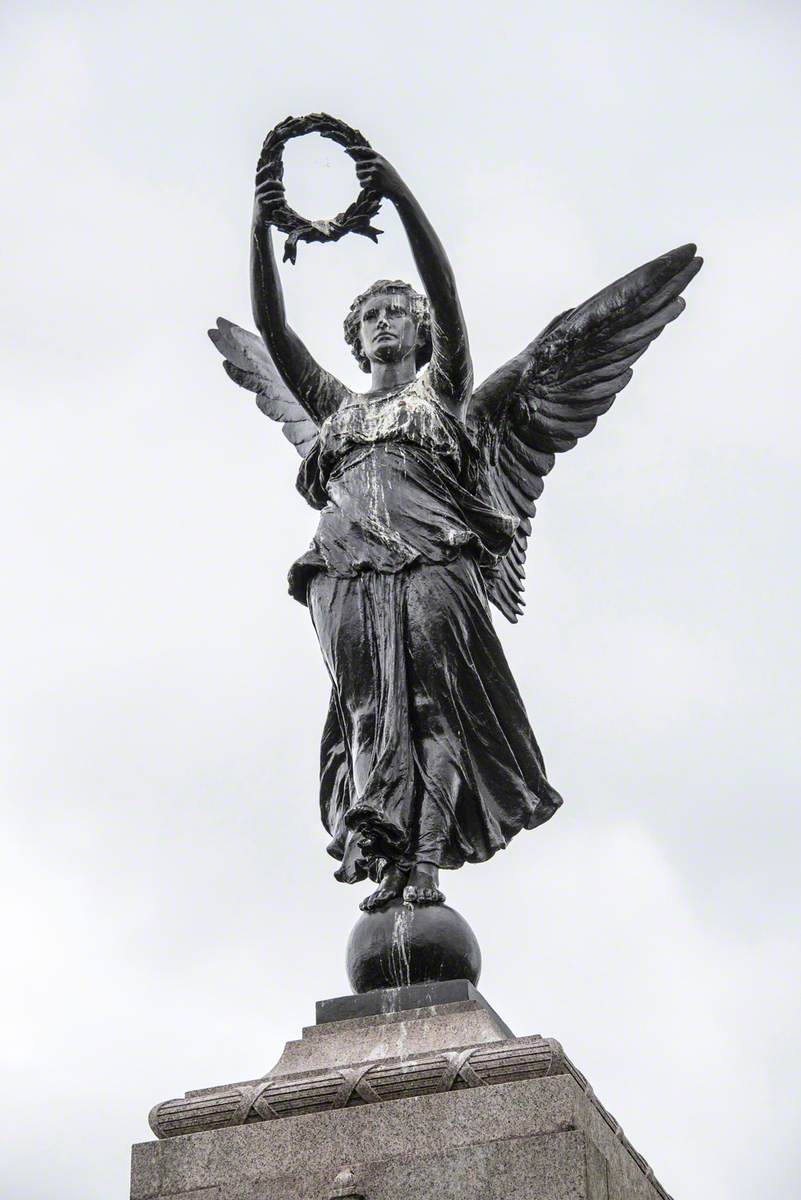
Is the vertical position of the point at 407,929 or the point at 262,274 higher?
the point at 262,274

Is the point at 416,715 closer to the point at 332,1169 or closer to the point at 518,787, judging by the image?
the point at 518,787

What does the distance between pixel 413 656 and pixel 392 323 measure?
190 centimetres

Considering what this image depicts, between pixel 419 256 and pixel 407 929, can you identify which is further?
pixel 419 256

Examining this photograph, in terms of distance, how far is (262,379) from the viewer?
12.2m

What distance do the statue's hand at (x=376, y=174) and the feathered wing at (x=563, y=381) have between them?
138 centimetres

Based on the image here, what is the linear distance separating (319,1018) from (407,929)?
0.55m

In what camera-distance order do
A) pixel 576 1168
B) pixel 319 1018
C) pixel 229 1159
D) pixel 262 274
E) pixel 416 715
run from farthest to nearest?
pixel 262 274 → pixel 416 715 → pixel 319 1018 → pixel 229 1159 → pixel 576 1168

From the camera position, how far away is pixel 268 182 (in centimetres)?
1023

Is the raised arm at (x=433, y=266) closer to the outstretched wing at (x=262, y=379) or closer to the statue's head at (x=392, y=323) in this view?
the statue's head at (x=392, y=323)

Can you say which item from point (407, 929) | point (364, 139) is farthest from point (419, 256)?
point (407, 929)

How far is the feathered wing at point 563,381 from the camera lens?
36.2 feet

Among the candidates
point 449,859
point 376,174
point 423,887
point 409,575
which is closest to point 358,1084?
point 423,887

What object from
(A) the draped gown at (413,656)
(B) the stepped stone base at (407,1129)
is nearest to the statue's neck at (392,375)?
(A) the draped gown at (413,656)

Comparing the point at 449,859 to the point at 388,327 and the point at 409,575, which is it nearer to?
the point at 409,575
